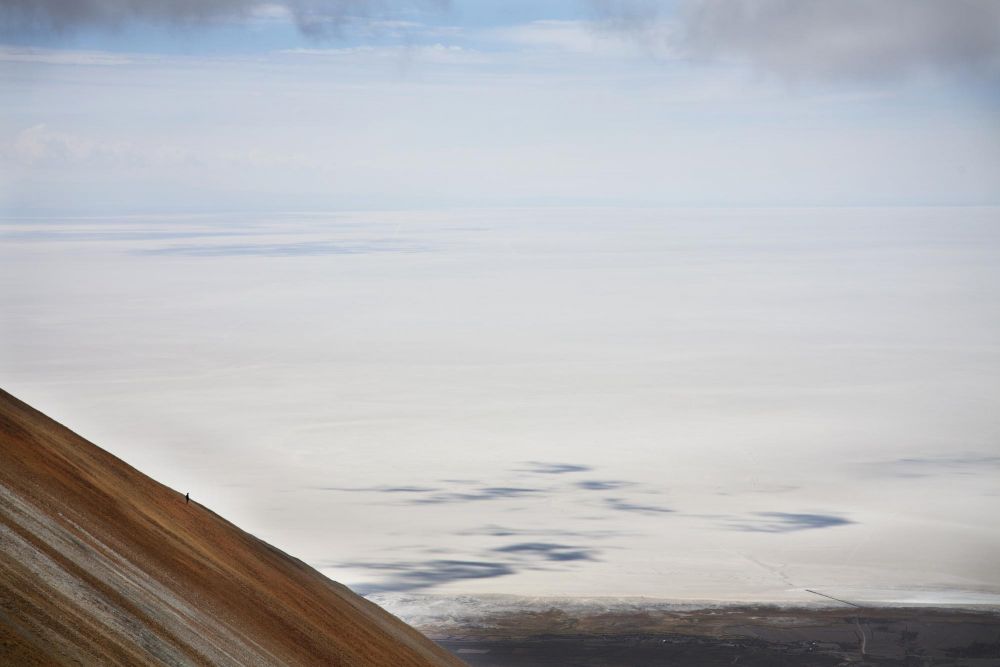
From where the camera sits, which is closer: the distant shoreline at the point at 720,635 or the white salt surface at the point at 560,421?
the distant shoreline at the point at 720,635

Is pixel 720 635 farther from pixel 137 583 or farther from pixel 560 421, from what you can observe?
pixel 560 421

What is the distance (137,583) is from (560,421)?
139ft

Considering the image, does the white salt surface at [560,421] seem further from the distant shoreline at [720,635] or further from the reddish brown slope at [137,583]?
the reddish brown slope at [137,583]

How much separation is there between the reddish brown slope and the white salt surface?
12.9 meters

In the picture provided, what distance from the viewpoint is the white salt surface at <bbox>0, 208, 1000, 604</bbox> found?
44000mm

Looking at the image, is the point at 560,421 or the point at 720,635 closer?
the point at 720,635

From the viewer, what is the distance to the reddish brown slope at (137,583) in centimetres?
1694

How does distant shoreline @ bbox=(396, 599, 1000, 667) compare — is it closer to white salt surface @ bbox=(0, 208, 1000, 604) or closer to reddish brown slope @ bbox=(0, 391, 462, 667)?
white salt surface @ bbox=(0, 208, 1000, 604)

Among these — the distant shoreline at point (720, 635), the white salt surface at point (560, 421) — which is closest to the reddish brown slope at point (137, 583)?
the distant shoreline at point (720, 635)

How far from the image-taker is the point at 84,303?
107875 mm

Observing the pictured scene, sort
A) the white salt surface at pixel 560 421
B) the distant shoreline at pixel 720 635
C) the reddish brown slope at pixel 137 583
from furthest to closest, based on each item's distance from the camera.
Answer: the white salt surface at pixel 560 421 < the distant shoreline at pixel 720 635 < the reddish brown slope at pixel 137 583

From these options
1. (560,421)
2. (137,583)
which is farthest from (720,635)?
(560,421)

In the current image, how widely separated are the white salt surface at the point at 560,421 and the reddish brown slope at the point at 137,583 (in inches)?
508

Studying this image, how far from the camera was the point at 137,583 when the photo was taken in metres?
20.5
